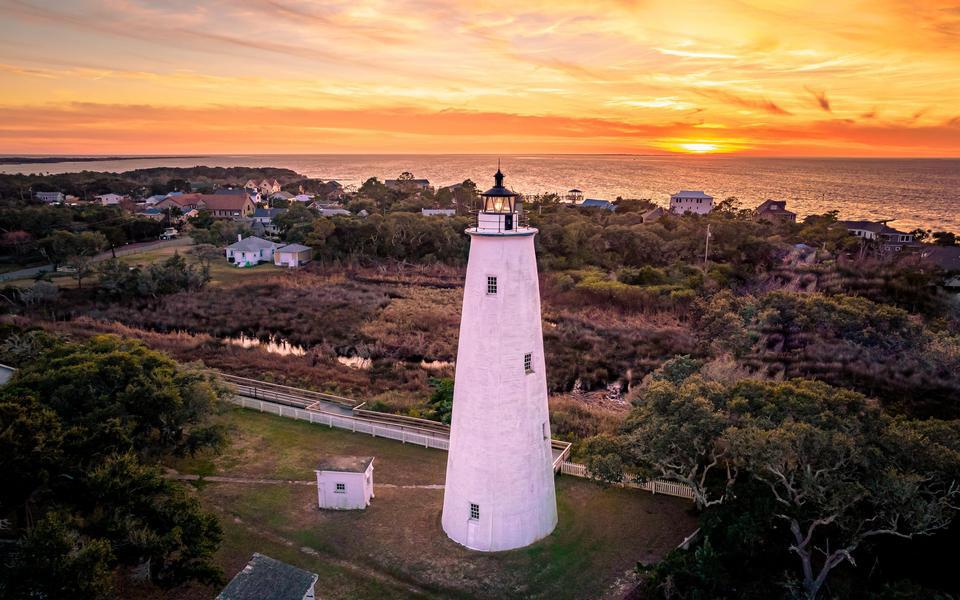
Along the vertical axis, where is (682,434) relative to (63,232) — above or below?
below

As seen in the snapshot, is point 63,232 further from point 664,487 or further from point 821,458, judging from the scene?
point 821,458

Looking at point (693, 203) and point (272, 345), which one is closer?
point (272, 345)

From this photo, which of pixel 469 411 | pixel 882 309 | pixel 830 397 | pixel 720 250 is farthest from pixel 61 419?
pixel 720 250

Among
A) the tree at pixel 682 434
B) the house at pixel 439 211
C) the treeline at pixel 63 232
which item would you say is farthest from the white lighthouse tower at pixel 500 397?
the house at pixel 439 211

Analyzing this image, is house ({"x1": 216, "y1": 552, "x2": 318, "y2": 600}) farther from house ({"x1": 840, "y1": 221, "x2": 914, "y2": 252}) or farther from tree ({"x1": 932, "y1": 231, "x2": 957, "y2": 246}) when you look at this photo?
tree ({"x1": 932, "y1": 231, "x2": 957, "y2": 246})

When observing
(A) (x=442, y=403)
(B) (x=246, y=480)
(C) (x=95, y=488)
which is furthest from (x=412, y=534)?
(A) (x=442, y=403)

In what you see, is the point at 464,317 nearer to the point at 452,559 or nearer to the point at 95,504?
the point at 452,559
